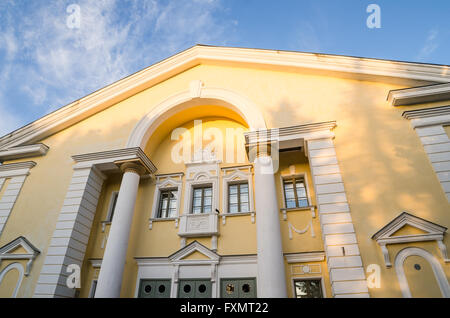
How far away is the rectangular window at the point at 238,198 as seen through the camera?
34.9ft

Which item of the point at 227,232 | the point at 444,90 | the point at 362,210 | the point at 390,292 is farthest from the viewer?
the point at 227,232

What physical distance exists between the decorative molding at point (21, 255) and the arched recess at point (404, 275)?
1149cm

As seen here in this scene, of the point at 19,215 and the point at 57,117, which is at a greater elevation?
the point at 57,117

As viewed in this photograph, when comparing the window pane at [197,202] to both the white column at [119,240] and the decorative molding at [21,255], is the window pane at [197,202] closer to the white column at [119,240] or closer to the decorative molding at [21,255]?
the white column at [119,240]

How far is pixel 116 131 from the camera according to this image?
12289mm

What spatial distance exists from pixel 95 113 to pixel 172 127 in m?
3.94

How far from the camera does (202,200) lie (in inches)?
445

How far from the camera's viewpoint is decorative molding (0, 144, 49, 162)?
1250 cm

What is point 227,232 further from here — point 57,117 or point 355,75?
point 57,117

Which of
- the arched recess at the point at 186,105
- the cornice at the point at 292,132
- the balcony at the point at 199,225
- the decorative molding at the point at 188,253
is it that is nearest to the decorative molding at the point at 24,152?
the arched recess at the point at 186,105

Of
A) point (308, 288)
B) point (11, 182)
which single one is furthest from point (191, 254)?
point (11, 182)

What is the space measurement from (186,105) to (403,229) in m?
9.47

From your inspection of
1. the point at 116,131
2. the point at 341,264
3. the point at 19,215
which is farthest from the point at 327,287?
the point at 19,215

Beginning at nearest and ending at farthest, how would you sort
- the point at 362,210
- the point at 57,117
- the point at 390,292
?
the point at 390,292
the point at 362,210
the point at 57,117
